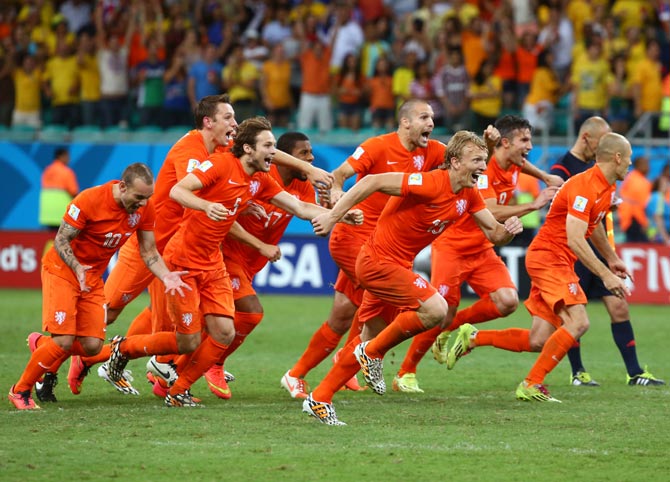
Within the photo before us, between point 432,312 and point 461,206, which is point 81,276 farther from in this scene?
point 461,206

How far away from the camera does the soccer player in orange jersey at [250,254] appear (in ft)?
34.0

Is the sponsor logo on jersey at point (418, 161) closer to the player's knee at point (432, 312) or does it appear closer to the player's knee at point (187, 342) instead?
the player's knee at point (432, 312)

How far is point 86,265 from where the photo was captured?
9.66 m

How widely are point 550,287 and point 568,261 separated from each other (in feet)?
1.02

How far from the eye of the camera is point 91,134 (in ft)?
76.8

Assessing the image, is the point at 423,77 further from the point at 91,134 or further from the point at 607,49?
the point at 91,134

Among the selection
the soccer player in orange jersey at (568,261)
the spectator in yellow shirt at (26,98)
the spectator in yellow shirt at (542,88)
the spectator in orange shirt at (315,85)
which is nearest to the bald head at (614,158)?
the soccer player in orange jersey at (568,261)

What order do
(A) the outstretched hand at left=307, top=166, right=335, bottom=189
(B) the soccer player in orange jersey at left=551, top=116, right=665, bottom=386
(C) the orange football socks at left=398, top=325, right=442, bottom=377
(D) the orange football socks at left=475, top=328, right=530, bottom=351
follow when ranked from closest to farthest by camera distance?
(A) the outstretched hand at left=307, top=166, right=335, bottom=189 < (D) the orange football socks at left=475, top=328, right=530, bottom=351 < (C) the orange football socks at left=398, top=325, right=442, bottom=377 < (B) the soccer player in orange jersey at left=551, top=116, right=665, bottom=386

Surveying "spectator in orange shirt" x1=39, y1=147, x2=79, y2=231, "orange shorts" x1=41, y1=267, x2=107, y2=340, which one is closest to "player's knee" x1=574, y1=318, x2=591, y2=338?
"orange shorts" x1=41, y1=267, x2=107, y2=340

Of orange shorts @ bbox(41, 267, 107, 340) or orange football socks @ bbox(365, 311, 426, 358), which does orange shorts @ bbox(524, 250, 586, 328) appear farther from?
orange shorts @ bbox(41, 267, 107, 340)

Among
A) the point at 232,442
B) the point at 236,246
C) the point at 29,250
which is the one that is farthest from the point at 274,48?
the point at 232,442

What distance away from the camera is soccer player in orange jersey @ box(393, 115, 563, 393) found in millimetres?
11055

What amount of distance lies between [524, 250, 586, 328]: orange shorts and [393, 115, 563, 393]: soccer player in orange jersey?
45 cm

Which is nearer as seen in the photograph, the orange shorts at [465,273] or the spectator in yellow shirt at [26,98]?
the orange shorts at [465,273]
